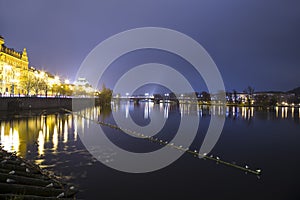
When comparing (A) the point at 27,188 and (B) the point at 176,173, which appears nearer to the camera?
(A) the point at 27,188

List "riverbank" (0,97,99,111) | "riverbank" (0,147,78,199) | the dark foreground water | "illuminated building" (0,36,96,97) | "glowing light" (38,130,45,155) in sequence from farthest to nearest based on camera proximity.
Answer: "illuminated building" (0,36,96,97)
"riverbank" (0,97,99,111)
"glowing light" (38,130,45,155)
the dark foreground water
"riverbank" (0,147,78,199)

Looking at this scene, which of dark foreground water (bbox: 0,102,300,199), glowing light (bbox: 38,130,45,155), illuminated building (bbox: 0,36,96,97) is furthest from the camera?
illuminated building (bbox: 0,36,96,97)

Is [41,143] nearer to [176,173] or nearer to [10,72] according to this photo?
[176,173]

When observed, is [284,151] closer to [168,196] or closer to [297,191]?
[297,191]

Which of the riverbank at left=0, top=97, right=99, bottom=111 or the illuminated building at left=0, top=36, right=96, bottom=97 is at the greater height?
the illuminated building at left=0, top=36, right=96, bottom=97

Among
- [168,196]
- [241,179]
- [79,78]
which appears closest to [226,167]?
[241,179]

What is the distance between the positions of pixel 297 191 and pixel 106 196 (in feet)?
26.1

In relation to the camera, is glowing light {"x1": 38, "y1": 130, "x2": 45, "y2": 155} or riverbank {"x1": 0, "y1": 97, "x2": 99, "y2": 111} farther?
riverbank {"x1": 0, "y1": 97, "x2": 99, "y2": 111}

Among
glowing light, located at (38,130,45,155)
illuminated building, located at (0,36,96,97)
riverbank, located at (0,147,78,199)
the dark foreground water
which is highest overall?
illuminated building, located at (0,36,96,97)

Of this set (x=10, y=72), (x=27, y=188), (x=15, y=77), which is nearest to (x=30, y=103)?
(x=10, y=72)

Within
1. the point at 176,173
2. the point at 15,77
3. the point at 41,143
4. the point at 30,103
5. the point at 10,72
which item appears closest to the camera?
the point at 176,173

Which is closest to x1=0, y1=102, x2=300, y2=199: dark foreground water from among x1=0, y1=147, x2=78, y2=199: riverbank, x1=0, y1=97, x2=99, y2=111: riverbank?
x1=0, y1=147, x2=78, y2=199: riverbank

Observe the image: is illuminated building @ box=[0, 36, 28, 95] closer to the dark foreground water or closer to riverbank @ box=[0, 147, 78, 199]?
the dark foreground water

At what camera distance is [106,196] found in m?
8.95
